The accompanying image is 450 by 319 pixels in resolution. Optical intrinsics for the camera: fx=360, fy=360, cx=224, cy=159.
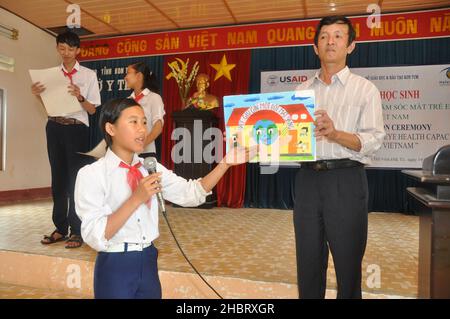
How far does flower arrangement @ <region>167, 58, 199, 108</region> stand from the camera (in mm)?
5234

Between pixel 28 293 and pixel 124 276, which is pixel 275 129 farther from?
pixel 28 293

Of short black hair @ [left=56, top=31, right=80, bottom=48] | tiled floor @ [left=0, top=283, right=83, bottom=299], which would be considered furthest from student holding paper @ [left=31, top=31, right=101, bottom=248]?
tiled floor @ [left=0, top=283, right=83, bottom=299]

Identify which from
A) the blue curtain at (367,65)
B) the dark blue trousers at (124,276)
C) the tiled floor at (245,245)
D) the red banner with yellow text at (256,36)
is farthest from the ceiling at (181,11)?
the dark blue trousers at (124,276)

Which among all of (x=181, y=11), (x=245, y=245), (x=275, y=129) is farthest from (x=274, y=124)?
(x=181, y=11)

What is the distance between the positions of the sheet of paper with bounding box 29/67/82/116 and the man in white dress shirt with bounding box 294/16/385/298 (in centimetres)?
163

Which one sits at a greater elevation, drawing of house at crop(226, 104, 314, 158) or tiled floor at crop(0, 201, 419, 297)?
drawing of house at crop(226, 104, 314, 158)

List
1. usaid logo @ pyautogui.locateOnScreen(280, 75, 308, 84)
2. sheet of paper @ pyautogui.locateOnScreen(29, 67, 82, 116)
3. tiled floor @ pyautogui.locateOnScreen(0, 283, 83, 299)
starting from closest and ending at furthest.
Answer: tiled floor @ pyautogui.locateOnScreen(0, 283, 83, 299) → sheet of paper @ pyautogui.locateOnScreen(29, 67, 82, 116) → usaid logo @ pyautogui.locateOnScreen(280, 75, 308, 84)

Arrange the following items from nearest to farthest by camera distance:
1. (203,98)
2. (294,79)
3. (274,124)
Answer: (274,124) → (294,79) → (203,98)

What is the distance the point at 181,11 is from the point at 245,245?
11.4 feet

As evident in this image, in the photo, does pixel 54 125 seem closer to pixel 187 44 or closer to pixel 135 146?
pixel 135 146

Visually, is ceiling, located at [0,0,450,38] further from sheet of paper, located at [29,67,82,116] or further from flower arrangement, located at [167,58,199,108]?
sheet of paper, located at [29,67,82,116]

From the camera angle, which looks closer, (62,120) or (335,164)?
(335,164)

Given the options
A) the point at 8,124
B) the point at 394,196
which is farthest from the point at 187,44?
the point at 394,196

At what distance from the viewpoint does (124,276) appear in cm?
110
